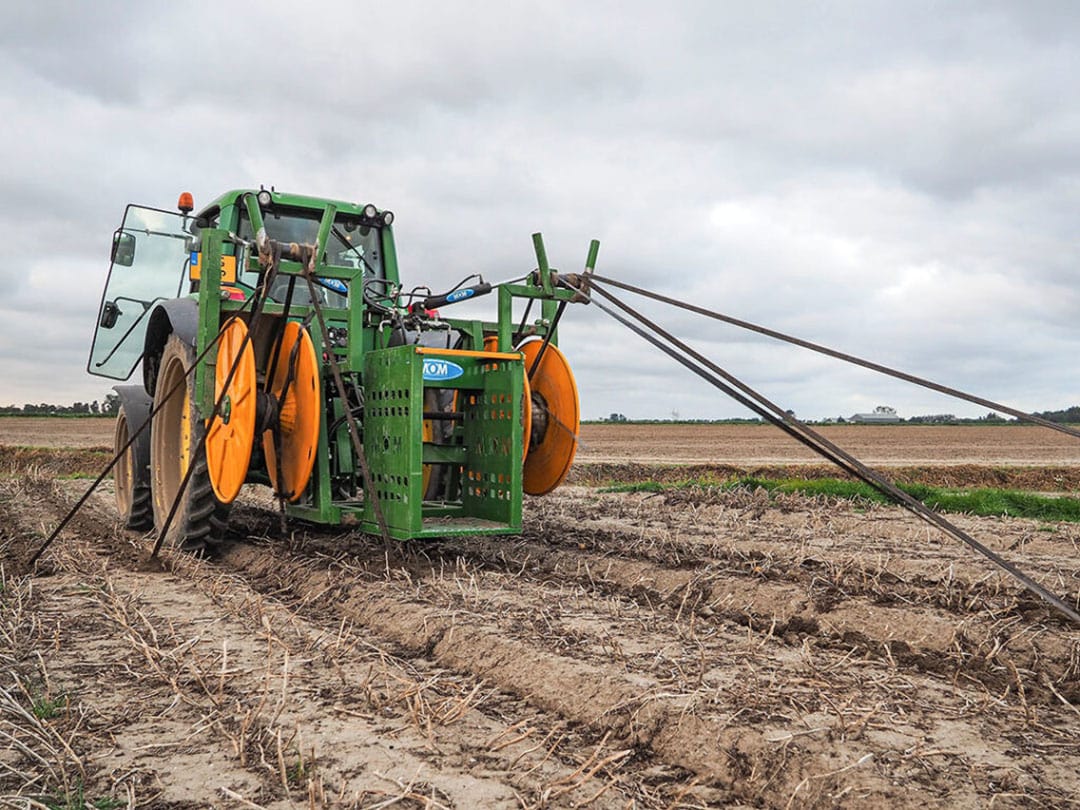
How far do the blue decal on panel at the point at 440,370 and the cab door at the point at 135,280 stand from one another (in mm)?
3516

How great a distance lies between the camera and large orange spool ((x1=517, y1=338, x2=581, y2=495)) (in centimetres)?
657

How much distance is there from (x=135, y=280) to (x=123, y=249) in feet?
0.94

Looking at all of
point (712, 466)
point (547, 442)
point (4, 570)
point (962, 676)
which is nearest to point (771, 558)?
point (547, 442)

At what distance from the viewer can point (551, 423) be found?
6691 mm

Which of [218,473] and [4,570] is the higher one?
[218,473]

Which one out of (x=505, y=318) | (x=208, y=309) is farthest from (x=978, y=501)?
(x=208, y=309)

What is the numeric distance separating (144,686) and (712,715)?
202 centimetres

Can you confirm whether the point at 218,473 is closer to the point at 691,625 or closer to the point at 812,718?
the point at 691,625

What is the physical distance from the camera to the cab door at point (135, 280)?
812 centimetres

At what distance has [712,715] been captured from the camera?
2986 mm

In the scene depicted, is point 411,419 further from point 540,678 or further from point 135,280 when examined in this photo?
point 135,280

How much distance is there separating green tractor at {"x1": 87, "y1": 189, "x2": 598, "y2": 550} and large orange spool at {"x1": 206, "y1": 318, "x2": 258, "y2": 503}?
0.01m

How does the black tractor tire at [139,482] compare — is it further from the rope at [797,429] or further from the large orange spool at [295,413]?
the rope at [797,429]

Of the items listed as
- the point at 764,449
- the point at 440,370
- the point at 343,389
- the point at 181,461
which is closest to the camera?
the point at 343,389
